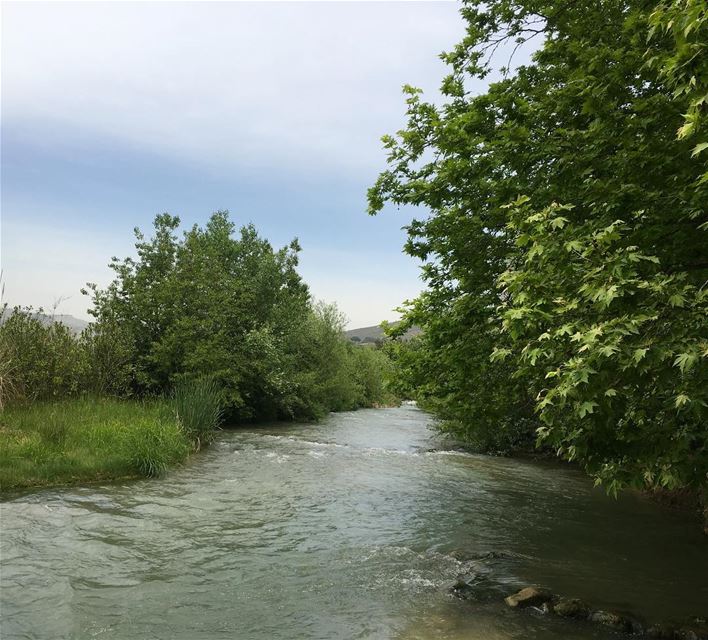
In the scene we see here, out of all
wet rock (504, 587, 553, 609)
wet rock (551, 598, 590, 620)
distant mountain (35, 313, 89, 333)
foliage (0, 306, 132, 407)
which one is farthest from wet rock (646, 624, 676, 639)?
distant mountain (35, 313, 89, 333)

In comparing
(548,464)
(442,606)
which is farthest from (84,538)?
(548,464)

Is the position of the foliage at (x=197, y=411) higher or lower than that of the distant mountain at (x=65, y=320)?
lower

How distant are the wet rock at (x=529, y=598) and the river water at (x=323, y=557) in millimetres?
165

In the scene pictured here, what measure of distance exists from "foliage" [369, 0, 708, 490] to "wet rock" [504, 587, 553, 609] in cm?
264

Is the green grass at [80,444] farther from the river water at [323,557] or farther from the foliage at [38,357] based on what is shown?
the foliage at [38,357]

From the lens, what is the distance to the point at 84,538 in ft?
29.6

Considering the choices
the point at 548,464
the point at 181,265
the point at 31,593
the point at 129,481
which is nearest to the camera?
the point at 31,593

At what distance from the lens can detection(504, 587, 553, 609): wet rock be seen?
7110mm

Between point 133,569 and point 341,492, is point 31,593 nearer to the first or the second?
point 133,569

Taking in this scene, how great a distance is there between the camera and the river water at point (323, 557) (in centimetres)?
650

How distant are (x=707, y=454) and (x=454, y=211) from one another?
18.6 feet

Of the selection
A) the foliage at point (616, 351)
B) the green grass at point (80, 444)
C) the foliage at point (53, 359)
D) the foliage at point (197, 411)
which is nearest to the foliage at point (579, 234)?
the foliage at point (616, 351)

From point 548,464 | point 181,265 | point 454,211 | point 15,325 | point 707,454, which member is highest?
point 181,265

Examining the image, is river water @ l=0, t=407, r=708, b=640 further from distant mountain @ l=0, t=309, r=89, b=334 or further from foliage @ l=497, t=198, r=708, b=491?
distant mountain @ l=0, t=309, r=89, b=334
